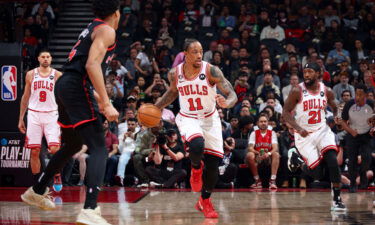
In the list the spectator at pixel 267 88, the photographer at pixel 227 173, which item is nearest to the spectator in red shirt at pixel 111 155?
the photographer at pixel 227 173

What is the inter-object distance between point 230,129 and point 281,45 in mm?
4335

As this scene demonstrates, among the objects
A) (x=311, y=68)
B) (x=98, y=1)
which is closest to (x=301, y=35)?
(x=311, y=68)

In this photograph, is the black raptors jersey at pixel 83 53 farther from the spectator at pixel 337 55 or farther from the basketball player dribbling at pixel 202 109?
the spectator at pixel 337 55

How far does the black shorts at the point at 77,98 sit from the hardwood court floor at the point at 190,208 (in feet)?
4.53

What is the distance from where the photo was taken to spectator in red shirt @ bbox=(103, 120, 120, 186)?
449 inches

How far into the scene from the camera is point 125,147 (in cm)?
1164

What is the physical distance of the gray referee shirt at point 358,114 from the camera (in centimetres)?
1052

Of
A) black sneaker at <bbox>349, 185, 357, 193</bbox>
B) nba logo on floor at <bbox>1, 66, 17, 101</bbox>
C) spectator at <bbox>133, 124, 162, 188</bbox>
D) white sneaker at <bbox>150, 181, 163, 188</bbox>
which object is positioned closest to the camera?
black sneaker at <bbox>349, 185, 357, 193</bbox>

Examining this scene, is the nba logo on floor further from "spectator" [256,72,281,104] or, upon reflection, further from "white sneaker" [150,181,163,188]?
"spectator" [256,72,281,104]

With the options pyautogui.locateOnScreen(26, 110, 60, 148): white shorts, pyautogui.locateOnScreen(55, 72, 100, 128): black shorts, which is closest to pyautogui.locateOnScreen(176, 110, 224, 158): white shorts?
pyautogui.locateOnScreen(55, 72, 100, 128): black shorts

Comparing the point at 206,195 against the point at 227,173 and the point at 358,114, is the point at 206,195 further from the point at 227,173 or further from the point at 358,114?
the point at 358,114

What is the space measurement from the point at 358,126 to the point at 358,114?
0.20m

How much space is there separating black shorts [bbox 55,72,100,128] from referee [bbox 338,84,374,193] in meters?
6.14

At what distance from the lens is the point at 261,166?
37.3ft
